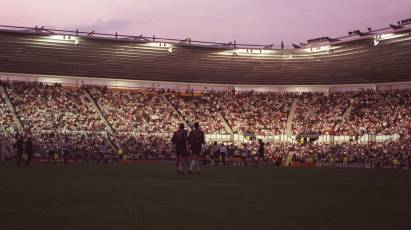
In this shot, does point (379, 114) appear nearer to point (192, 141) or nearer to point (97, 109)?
point (97, 109)

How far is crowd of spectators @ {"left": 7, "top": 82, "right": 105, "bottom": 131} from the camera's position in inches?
2030

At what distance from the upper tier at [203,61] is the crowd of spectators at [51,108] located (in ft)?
7.74

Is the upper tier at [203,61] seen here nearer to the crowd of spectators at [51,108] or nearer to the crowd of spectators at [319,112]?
the crowd of spectators at [319,112]

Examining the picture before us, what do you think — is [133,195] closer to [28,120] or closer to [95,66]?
[28,120]

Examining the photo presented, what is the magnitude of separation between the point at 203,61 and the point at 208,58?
83 centimetres

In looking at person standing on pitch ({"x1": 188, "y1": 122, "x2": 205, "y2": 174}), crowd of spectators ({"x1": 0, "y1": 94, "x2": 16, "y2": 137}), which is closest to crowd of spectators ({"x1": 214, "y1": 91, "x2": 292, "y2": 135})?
crowd of spectators ({"x1": 0, "y1": 94, "x2": 16, "y2": 137})

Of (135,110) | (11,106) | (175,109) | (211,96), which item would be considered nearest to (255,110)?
(211,96)

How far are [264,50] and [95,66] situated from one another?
54.0 ft

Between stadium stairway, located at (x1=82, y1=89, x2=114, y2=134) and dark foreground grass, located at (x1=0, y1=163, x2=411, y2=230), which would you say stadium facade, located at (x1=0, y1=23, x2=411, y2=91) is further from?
dark foreground grass, located at (x1=0, y1=163, x2=411, y2=230)

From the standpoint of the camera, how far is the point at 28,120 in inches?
2004

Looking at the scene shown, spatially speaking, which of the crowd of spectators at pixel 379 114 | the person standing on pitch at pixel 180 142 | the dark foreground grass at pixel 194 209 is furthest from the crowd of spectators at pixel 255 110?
the dark foreground grass at pixel 194 209

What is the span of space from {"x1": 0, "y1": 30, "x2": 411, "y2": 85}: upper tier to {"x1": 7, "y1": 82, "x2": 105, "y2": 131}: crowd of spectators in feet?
7.74

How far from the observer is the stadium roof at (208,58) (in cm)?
5203

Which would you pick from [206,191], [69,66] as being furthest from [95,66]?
[206,191]
